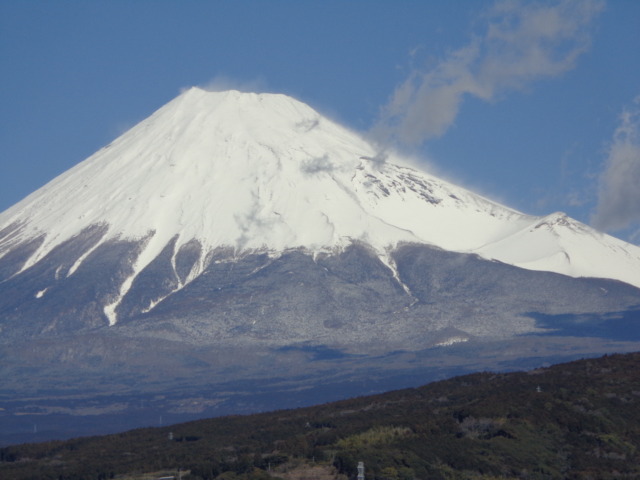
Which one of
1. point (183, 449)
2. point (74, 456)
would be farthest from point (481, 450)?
point (74, 456)

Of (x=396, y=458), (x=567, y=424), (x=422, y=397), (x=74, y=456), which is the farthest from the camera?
(x=422, y=397)

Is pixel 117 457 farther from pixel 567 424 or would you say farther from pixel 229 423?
pixel 567 424

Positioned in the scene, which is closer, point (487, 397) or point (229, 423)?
point (487, 397)

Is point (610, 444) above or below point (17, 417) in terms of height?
below

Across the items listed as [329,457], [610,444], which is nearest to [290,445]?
[329,457]

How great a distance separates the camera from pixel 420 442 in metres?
66.5

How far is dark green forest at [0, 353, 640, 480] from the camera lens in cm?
6338

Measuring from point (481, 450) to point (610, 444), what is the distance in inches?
266

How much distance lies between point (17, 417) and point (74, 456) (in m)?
109

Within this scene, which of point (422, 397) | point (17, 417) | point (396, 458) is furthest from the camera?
point (17, 417)

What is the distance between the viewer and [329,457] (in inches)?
2552

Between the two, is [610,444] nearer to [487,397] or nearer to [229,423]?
[487,397]

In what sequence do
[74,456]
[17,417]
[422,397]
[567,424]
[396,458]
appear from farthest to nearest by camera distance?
[17,417] → [422,397] → [74,456] → [567,424] → [396,458]

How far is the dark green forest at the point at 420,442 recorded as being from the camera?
6338cm
